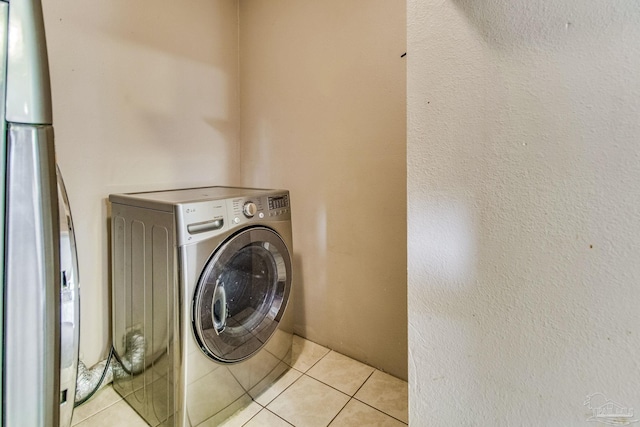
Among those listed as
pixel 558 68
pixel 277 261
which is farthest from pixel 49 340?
pixel 558 68

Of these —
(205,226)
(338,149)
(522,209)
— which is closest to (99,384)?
(205,226)

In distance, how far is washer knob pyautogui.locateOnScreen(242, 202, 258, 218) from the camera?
4.17 ft

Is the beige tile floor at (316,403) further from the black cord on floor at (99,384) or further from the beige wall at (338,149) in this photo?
the beige wall at (338,149)

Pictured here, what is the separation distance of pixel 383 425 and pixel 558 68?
1.42m

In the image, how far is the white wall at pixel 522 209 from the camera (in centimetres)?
53

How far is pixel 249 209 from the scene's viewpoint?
4.22 ft

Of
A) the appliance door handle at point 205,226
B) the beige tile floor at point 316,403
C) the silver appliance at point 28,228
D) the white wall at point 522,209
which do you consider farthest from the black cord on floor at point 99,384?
the white wall at point 522,209

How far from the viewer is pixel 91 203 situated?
1.41m

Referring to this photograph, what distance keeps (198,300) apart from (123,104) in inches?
43.6

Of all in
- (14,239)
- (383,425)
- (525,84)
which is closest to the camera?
(14,239)

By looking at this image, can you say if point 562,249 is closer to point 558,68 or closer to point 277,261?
point 558,68

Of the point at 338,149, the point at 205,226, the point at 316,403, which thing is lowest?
the point at 316,403

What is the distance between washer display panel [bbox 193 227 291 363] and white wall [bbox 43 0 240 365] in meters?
0.73

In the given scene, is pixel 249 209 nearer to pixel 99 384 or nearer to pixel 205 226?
pixel 205 226
